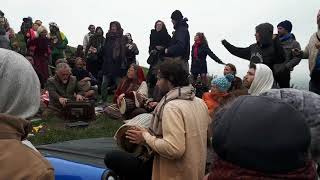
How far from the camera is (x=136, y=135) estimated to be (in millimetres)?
4781

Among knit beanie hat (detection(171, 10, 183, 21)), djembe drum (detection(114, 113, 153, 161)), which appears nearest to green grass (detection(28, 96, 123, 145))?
knit beanie hat (detection(171, 10, 183, 21))

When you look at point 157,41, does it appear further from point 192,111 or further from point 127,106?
point 192,111

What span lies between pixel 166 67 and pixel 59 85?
264 inches

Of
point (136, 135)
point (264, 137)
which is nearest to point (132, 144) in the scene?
point (136, 135)

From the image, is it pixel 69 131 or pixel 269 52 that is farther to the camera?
pixel 69 131

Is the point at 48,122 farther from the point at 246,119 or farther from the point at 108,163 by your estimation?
the point at 246,119

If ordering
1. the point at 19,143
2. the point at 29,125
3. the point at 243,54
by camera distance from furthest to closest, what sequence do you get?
the point at 243,54, the point at 29,125, the point at 19,143

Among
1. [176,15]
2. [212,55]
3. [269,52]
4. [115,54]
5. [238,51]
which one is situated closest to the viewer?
[269,52]

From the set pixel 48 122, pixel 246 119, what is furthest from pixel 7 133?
pixel 48 122

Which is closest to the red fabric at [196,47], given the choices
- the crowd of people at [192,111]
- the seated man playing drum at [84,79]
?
the crowd of people at [192,111]

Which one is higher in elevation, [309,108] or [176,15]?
[176,15]

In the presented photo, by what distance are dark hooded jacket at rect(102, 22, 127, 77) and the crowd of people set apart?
0.08 ft

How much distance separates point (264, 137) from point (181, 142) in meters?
2.74

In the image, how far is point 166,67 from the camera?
4938mm
